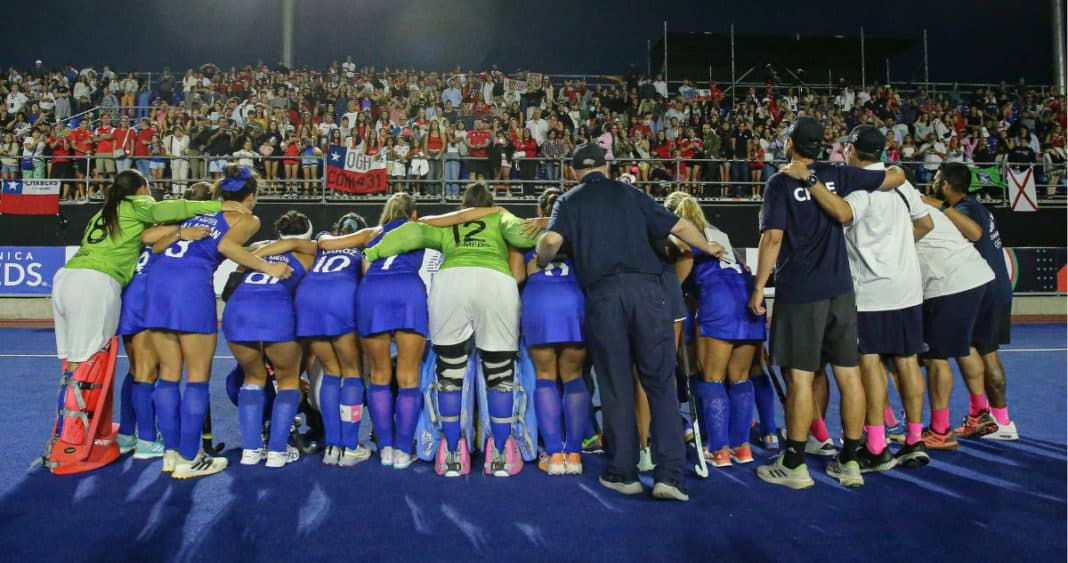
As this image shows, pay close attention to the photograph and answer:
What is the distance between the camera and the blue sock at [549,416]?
472cm

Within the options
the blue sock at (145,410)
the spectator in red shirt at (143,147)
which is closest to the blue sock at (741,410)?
the blue sock at (145,410)

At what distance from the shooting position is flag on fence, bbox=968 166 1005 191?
15.6 meters

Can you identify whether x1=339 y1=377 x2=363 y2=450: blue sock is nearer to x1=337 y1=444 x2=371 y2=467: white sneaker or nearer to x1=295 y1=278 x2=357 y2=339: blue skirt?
x1=337 y1=444 x2=371 y2=467: white sneaker

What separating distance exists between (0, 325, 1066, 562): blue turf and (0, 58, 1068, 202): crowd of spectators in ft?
31.5

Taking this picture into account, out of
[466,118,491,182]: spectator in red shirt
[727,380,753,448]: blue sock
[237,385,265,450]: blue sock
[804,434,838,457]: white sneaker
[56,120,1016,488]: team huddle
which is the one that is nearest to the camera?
[56,120,1016,488]: team huddle

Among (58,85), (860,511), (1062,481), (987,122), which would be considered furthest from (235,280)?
(987,122)

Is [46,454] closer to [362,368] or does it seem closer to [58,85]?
[362,368]

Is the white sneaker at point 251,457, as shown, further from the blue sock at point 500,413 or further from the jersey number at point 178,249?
the blue sock at point 500,413

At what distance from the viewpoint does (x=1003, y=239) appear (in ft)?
50.4

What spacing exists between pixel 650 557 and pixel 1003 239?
15.4 m

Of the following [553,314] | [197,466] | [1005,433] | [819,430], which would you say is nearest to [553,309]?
[553,314]

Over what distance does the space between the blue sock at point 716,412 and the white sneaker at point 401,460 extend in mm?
2015

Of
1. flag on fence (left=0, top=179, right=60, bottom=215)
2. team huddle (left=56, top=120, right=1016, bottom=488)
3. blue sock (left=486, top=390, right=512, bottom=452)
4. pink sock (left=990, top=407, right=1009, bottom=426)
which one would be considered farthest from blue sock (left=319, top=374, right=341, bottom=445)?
flag on fence (left=0, top=179, right=60, bottom=215)

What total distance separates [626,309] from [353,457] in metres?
2.17
